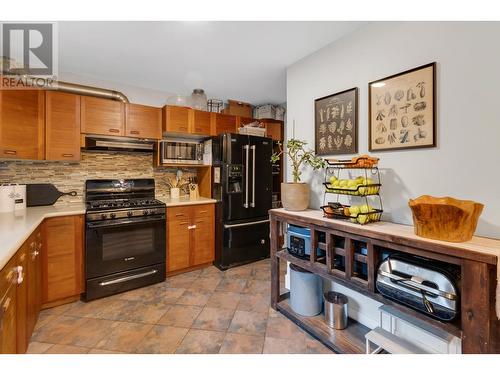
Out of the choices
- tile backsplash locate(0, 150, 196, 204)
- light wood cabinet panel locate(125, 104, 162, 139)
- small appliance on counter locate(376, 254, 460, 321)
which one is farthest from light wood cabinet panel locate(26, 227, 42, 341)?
small appliance on counter locate(376, 254, 460, 321)

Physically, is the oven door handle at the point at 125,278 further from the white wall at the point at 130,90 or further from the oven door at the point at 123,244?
the white wall at the point at 130,90

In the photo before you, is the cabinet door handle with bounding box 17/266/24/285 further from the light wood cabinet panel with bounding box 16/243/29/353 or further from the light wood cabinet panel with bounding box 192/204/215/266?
the light wood cabinet panel with bounding box 192/204/215/266

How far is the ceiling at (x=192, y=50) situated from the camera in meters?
1.91

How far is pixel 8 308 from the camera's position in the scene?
1169mm

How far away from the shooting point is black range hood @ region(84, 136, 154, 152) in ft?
8.52

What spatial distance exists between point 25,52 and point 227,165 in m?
2.30

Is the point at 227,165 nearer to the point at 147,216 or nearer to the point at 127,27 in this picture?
the point at 147,216

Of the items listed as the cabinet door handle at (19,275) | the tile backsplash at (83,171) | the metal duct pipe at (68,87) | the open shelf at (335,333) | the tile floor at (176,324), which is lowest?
the tile floor at (176,324)

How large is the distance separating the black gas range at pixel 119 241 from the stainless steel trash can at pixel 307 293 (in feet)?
5.35

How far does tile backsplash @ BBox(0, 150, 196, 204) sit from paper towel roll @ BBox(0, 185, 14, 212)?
466 millimetres

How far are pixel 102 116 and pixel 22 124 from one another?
0.70 m

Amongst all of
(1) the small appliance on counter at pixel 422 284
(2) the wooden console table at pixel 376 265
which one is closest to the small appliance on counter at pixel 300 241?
(2) the wooden console table at pixel 376 265

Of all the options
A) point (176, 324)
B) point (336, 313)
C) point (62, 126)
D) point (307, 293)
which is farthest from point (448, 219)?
point (62, 126)

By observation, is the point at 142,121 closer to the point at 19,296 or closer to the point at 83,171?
the point at 83,171
